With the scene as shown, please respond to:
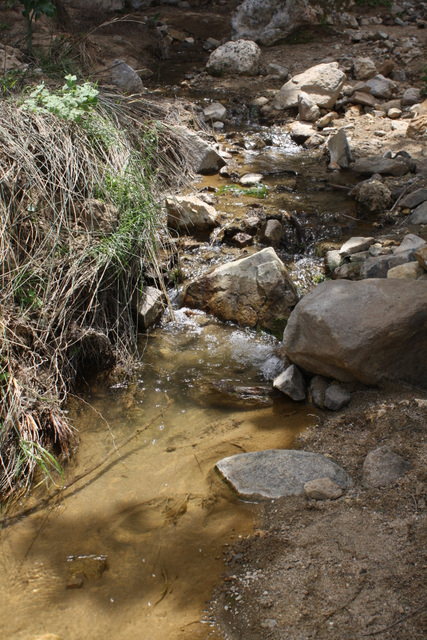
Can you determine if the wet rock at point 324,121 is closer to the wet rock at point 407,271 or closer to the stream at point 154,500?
the wet rock at point 407,271

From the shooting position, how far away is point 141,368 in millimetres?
3527

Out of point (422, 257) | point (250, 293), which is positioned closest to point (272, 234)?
point (250, 293)

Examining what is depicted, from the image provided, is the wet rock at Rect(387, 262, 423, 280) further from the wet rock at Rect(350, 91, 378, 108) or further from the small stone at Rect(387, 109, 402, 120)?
the wet rock at Rect(350, 91, 378, 108)

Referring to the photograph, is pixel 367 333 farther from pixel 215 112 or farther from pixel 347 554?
pixel 215 112

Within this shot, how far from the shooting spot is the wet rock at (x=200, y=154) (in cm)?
570

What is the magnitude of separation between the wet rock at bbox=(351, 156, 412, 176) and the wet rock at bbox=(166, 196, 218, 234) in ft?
5.83

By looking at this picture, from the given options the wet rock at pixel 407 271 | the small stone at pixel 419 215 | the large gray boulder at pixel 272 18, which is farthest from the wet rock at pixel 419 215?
the large gray boulder at pixel 272 18

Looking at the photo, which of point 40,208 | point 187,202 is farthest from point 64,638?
point 187,202

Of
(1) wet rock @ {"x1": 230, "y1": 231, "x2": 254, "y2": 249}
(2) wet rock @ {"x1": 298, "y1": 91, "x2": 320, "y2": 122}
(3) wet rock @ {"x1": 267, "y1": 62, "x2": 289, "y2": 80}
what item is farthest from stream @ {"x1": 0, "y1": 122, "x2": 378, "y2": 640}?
(3) wet rock @ {"x1": 267, "y1": 62, "x2": 289, "y2": 80}

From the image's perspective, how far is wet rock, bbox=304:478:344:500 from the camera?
2518mm

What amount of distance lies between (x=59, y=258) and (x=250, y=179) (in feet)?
9.08

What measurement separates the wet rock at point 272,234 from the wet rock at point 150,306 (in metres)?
1.07

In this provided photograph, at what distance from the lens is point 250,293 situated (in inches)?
157

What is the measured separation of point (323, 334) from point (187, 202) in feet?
6.68
